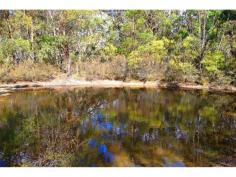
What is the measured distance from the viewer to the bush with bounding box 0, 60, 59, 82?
5.93 m

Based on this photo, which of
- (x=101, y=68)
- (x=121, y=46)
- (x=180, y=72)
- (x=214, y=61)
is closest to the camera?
(x=121, y=46)

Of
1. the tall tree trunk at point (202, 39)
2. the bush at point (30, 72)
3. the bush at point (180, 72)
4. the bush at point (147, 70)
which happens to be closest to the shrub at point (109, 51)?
the bush at point (147, 70)

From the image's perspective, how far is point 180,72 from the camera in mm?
6445

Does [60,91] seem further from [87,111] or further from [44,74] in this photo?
[87,111]

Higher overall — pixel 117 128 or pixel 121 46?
pixel 121 46

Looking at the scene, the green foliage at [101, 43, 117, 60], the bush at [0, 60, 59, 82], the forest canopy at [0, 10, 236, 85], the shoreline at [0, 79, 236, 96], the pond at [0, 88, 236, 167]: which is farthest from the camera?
the shoreline at [0, 79, 236, 96]

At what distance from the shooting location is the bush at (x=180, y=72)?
635 centimetres

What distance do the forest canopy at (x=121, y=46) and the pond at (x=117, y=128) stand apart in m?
0.31

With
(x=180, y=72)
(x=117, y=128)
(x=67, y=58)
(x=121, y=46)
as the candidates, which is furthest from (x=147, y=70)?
(x=117, y=128)

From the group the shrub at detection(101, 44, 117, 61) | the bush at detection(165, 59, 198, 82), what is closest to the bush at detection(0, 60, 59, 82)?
the shrub at detection(101, 44, 117, 61)

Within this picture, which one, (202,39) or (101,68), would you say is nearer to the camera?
(101,68)

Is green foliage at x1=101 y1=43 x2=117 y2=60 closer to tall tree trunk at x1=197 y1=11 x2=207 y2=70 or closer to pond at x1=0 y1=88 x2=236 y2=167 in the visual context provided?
pond at x1=0 y1=88 x2=236 y2=167

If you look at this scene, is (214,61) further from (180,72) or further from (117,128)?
(117,128)

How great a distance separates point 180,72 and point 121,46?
102 cm
